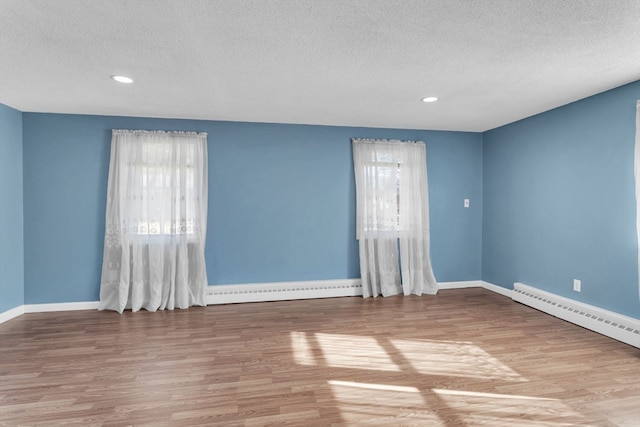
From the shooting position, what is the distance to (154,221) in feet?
13.6

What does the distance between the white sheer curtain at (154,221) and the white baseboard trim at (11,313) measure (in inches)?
34.2

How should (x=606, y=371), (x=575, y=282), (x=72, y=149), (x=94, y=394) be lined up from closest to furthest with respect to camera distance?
(x=94, y=394) → (x=606, y=371) → (x=575, y=282) → (x=72, y=149)

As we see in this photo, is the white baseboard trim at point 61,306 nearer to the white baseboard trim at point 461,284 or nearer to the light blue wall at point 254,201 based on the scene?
the light blue wall at point 254,201

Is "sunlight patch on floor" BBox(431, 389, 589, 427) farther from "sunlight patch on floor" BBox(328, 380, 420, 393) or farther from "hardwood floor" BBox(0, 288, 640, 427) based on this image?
"sunlight patch on floor" BBox(328, 380, 420, 393)

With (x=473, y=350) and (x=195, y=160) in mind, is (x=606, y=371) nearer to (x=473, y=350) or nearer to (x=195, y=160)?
(x=473, y=350)

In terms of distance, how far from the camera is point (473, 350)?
2.96 m

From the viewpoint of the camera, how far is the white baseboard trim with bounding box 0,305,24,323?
3.69 metres

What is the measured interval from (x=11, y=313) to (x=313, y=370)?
3.62 m

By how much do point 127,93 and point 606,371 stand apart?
4.75 m

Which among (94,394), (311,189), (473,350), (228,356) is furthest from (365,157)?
A: (94,394)

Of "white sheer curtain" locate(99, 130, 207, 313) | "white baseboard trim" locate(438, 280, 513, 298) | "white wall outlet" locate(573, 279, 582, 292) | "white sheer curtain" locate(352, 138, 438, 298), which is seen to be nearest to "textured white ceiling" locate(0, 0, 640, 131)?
"white sheer curtain" locate(99, 130, 207, 313)

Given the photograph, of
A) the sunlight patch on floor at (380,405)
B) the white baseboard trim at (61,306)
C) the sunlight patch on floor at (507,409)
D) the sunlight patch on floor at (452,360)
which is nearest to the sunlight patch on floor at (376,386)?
the sunlight patch on floor at (380,405)

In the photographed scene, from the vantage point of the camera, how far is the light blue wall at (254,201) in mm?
4051

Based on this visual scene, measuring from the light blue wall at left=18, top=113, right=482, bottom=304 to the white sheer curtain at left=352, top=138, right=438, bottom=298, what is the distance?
18 cm
